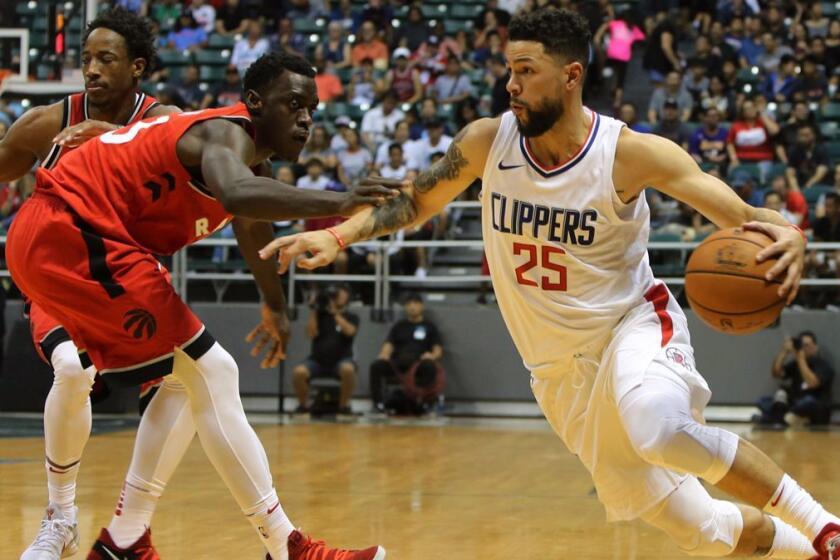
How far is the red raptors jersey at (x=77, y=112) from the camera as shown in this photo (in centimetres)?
562

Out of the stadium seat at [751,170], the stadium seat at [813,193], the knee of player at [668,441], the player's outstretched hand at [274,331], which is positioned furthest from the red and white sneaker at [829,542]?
the stadium seat at [813,193]

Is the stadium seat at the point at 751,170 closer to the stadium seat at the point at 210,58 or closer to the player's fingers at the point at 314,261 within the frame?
the stadium seat at the point at 210,58

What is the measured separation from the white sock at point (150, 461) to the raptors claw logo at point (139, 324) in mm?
579

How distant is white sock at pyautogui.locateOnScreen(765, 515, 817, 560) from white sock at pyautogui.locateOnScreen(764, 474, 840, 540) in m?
0.19

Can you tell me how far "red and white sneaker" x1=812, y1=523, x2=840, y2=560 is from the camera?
4.35 m

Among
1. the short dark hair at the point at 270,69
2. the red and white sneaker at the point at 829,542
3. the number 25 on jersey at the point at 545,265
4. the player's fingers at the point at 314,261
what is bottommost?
the red and white sneaker at the point at 829,542

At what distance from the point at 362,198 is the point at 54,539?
2133mm

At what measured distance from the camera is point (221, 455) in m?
4.75

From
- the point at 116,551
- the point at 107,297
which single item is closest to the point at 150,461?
the point at 116,551

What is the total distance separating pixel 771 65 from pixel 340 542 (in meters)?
13.3

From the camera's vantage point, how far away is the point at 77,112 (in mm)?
5750

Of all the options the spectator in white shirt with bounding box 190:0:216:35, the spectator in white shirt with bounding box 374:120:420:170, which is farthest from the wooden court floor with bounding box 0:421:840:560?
the spectator in white shirt with bounding box 190:0:216:35

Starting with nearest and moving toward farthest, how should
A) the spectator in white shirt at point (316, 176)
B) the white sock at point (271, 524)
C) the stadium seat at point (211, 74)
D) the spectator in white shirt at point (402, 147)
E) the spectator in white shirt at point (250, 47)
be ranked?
the white sock at point (271, 524), the spectator in white shirt at point (316, 176), the spectator in white shirt at point (402, 147), the spectator in white shirt at point (250, 47), the stadium seat at point (211, 74)

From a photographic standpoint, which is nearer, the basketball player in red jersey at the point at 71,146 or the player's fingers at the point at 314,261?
the player's fingers at the point at 314,261
